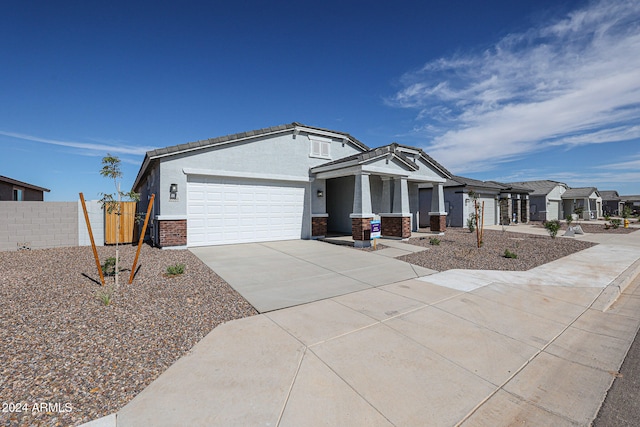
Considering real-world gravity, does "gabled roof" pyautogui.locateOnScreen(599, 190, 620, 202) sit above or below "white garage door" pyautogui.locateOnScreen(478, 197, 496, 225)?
above

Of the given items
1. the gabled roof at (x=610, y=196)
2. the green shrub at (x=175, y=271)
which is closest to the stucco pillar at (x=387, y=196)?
the green shrub at (x=175, y=271)

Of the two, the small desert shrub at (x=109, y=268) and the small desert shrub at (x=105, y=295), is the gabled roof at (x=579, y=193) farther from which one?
the small desert shrub at (x=105, y=295)

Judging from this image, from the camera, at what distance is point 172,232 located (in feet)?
35.2

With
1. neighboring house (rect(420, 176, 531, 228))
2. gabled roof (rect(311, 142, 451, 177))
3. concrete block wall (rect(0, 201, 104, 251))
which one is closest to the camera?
concrete block wall (rect(0, 201, 104, 251))

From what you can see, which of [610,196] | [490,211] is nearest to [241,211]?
[490,211]

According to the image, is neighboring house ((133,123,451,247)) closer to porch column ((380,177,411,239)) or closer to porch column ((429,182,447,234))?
porch column ((380,177,411,239))

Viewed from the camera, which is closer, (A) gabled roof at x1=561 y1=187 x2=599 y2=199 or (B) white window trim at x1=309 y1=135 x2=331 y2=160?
(B) white window trim at x1=309 y1=135 x2=331 y2=160

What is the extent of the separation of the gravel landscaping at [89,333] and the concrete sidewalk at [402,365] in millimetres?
309

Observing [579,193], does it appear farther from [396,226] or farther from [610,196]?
[396,226]

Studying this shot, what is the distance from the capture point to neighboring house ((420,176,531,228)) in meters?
21.3

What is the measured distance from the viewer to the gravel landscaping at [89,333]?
2.63 metres

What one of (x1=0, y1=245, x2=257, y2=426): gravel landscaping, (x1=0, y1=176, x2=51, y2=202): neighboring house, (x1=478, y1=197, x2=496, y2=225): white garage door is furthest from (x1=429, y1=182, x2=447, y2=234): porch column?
(x1=0, y1=176, x2=51, y2=202): neighboring house

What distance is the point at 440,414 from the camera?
8.54ft

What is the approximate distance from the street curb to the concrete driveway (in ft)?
10.8
